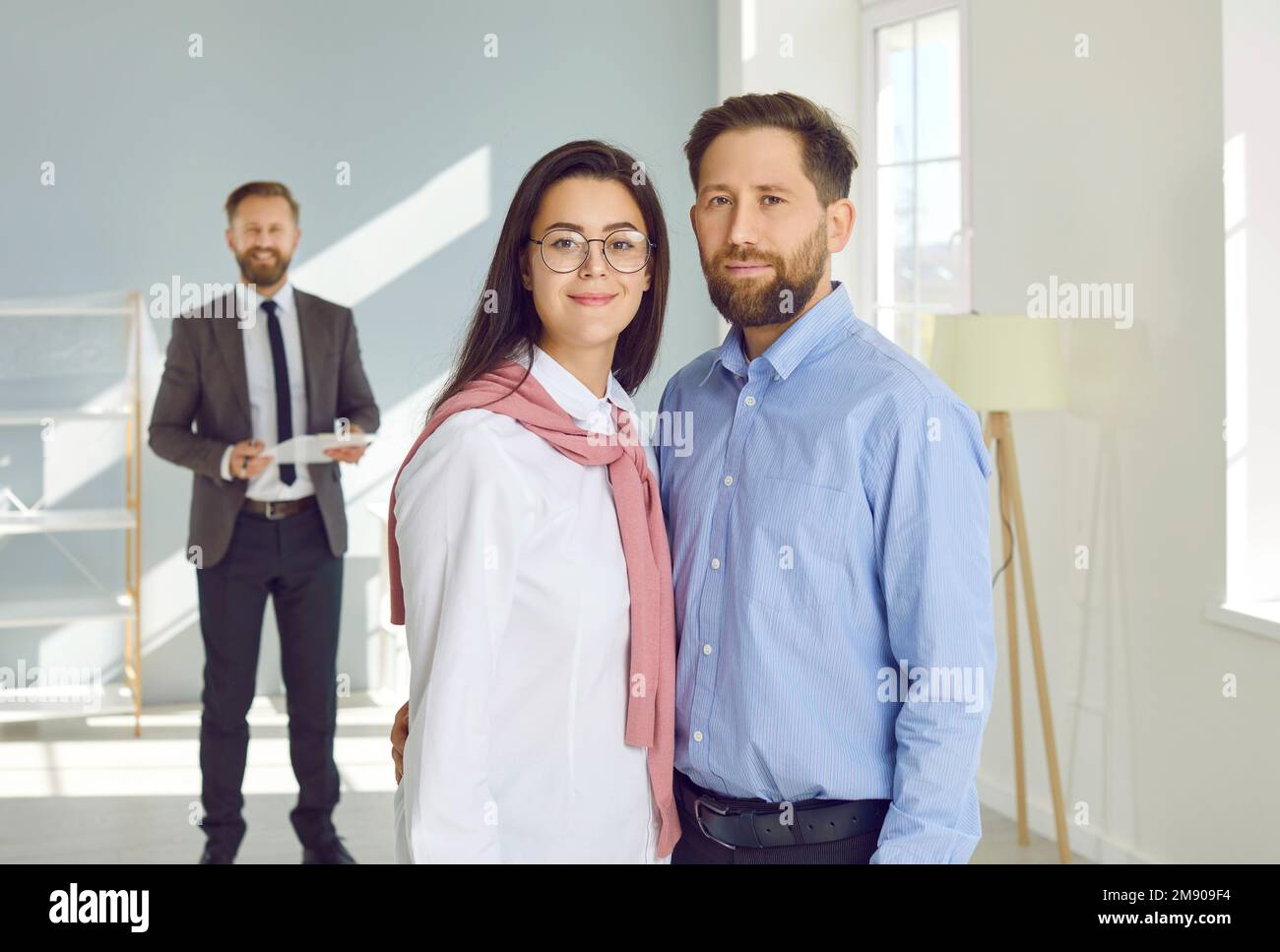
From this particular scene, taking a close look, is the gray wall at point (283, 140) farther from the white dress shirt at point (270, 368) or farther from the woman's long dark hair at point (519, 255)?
the woman's long dark hair at point (519, 255)

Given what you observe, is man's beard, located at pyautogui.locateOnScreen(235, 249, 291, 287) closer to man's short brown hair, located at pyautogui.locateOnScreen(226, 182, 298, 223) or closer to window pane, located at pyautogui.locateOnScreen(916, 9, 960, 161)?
man's short brown hair, located at pyautogui.locateOnScreen(226, 182, 298, 223)

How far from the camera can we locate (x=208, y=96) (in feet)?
18.1

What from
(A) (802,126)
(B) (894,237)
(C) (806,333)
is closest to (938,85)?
(B) (894,237)

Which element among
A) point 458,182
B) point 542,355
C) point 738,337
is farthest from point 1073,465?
point 458,182

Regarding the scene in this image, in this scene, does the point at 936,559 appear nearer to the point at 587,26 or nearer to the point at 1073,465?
the point at 1073,465

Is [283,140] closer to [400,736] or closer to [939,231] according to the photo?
[939,231]

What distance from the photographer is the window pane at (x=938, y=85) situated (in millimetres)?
4875

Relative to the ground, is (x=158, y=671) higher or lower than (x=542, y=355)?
lower

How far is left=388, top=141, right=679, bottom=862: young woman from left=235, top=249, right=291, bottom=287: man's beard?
2.30 metres

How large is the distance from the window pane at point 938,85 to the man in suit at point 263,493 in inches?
92.0

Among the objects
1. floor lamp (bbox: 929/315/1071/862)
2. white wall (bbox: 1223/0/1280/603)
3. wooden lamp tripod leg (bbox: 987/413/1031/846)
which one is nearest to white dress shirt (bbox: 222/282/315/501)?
floor lamp (bbox: 929/315/1071/862)

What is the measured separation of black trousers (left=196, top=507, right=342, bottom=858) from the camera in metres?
3.74

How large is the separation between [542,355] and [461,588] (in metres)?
0.38

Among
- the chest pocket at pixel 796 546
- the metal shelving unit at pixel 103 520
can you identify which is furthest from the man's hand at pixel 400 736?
the metal shelving unit at pixel 103 520
